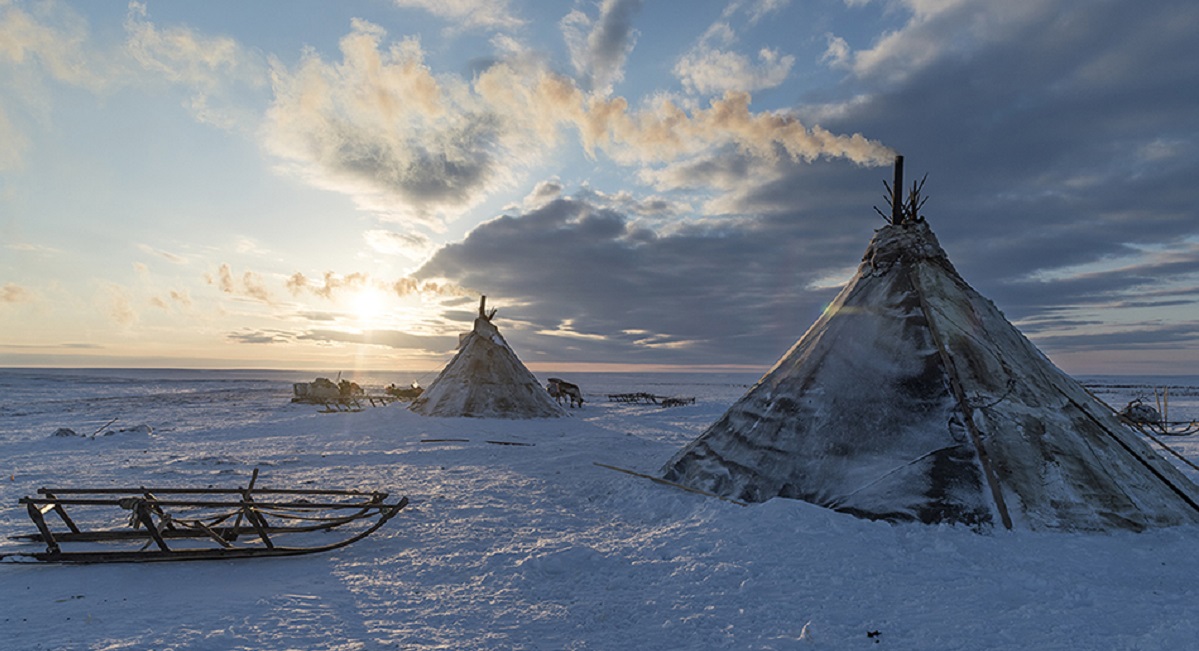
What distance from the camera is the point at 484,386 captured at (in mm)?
23266

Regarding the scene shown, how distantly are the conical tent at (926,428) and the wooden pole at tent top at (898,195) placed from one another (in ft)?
1.01

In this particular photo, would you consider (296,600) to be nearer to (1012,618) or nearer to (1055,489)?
(1012,618)

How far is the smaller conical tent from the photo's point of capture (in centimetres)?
2281

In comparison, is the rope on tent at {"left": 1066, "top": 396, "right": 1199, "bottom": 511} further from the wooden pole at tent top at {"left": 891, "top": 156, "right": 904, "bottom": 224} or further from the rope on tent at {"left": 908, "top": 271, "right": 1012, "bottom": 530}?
the wooden pole at tent top at {"left": 891, "top": 156, "right": 904, "bottom": 224}

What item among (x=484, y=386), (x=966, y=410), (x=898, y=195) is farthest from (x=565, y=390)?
(x=966, y=410)

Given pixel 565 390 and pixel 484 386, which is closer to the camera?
pixel 484 386

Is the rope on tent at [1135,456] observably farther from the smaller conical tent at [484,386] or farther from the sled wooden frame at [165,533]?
the smaller conical tent at [484,386]

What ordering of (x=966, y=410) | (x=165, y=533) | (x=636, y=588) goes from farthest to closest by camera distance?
(x=966, y=410)
(x=165, y=533)
(x=636, y=588)

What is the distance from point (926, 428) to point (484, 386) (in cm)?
1854

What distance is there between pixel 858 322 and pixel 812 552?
15.3ft

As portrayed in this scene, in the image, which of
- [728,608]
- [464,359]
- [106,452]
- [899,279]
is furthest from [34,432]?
[899,279]

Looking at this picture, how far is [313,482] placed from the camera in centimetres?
1150

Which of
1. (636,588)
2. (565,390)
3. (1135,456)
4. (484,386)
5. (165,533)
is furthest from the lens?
(565,390)

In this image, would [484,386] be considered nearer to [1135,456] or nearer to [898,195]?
[898,195]
